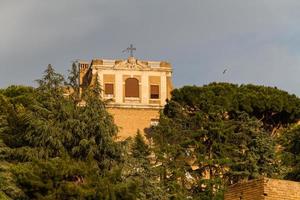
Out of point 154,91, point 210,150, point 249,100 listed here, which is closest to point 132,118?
point 154,91

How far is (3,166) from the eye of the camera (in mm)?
29656

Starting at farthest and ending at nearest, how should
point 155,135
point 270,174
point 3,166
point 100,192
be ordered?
point 155,135 < point 270,174 < point 3,166 < point 100,192

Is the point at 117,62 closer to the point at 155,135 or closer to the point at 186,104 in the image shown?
the point at 186,104

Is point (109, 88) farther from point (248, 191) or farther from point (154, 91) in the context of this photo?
point (248, 191)

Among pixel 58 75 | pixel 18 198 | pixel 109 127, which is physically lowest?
pixel 18 198

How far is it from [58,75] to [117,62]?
A: 3062cm

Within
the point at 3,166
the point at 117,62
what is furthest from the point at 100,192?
the point at 117,62

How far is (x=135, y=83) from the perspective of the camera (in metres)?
67.9

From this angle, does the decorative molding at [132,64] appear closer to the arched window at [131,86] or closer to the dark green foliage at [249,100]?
the arched window at [131,86]

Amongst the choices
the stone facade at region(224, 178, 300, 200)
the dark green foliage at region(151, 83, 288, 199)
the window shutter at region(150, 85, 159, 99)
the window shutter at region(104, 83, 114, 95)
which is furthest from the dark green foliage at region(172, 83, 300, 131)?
the stone facade at region(224, 178, 300, 200)

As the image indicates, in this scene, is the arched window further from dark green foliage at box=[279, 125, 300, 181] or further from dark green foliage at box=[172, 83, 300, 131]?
dark green foliage at box=[279, 125, 300, 181]

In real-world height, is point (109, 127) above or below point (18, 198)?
above

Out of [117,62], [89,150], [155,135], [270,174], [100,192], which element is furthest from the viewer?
[117,62]

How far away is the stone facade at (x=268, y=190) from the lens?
57.4ft
